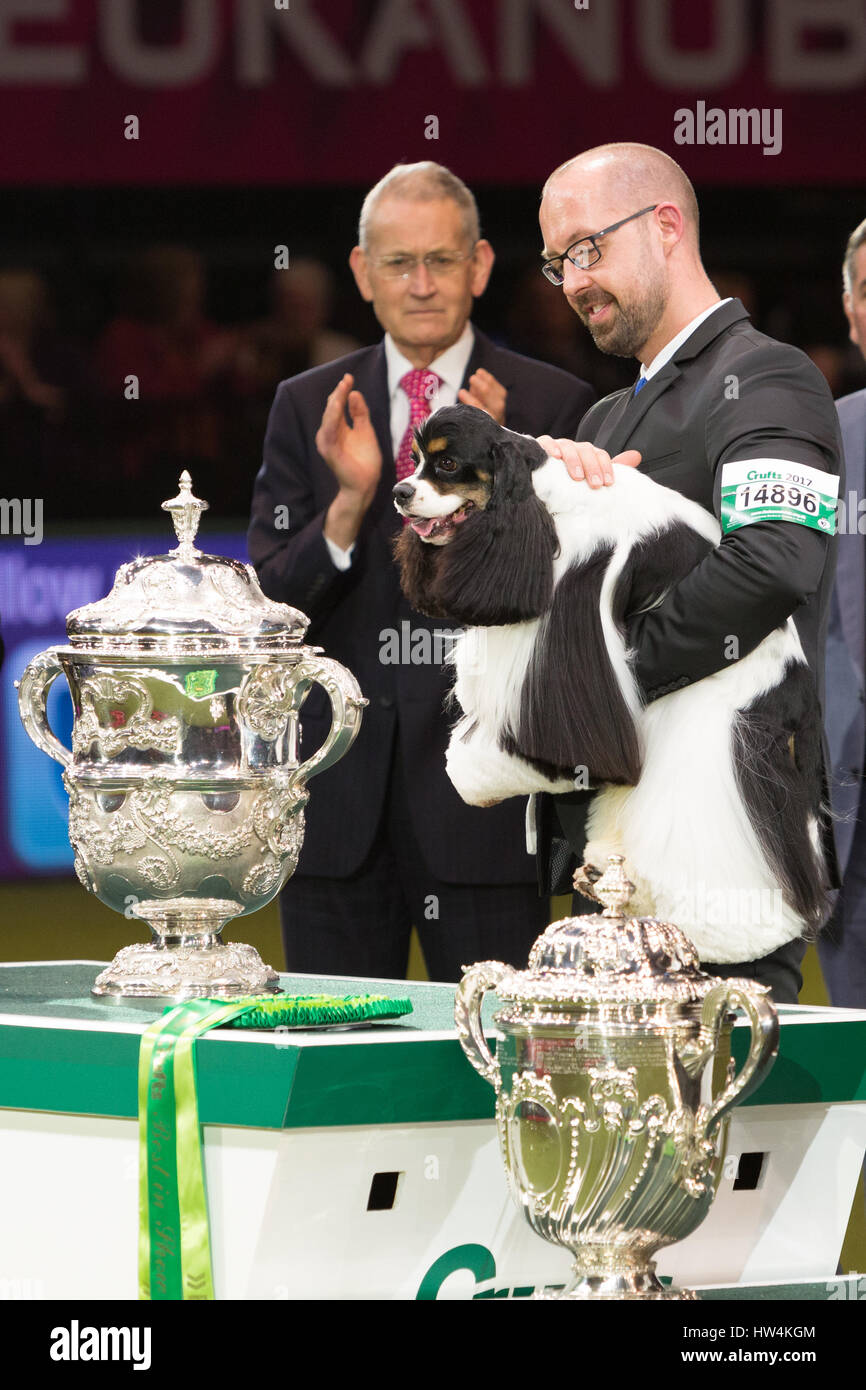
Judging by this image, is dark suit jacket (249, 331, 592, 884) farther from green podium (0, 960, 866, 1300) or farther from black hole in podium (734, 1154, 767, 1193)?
black hole in podium (734, 1154, 767, 1193)

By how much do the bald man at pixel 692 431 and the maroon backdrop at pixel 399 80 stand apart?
2677mm

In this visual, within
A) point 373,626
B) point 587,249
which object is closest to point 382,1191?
point 587,249

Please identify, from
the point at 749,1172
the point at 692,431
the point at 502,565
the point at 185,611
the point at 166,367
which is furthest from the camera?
the point at 166,367

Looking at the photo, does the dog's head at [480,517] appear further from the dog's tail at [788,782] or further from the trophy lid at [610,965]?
the trophy lid at [610,965]

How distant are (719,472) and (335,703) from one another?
20.7 inches

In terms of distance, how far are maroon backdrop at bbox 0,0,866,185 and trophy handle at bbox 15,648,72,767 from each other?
3.07m

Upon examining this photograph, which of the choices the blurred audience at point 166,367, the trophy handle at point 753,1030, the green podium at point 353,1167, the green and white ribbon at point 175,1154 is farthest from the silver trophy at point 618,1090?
the blurred audience at point 166,367

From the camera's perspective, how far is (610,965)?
192 cm

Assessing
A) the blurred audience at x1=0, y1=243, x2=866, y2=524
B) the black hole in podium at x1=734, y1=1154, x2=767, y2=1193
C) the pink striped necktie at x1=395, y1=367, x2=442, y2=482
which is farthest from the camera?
the blurred audience at x1=0, y1=243, x2=866, y2=524

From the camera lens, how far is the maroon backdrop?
5.25 m

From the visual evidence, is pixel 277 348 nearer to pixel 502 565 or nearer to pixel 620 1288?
pixel 502 565

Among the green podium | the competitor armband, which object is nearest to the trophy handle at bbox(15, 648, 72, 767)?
the green podium

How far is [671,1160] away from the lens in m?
1.88

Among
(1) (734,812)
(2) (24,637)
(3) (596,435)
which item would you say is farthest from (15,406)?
(1) (734,812)
